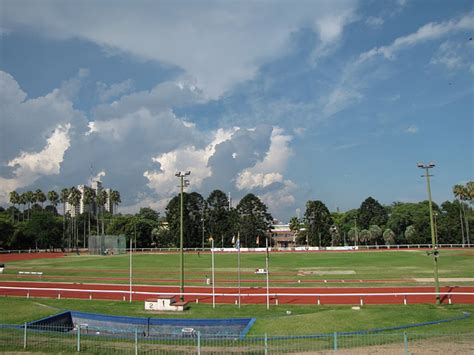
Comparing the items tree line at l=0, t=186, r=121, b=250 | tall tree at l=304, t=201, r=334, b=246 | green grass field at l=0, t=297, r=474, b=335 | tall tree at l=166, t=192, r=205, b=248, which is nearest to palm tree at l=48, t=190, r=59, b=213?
tree line at l=0, t=186, r=121, b=250

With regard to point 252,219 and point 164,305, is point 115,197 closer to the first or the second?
point 252,219

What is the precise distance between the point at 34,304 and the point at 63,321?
435 centimetres

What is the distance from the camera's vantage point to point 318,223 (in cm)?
11806

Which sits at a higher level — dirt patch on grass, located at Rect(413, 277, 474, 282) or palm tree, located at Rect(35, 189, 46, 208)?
palm tree, located at Rect(35, 189, 46, 208)

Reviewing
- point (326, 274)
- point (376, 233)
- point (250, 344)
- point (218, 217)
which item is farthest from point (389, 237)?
point (250, 344)

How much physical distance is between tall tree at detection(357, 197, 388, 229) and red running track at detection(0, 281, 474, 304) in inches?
3705

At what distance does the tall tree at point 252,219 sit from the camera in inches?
4712

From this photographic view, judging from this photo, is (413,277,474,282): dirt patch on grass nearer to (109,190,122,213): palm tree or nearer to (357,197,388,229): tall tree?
(357,197,388,229): tall tree

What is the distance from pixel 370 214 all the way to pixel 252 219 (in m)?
37.4

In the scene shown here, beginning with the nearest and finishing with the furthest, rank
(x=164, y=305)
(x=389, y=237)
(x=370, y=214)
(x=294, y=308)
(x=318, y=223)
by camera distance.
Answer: (x=164, y=305)
(x=294, y=308)
(x=389, y=237)
(x=318, y=223)
(x=370, y=214)

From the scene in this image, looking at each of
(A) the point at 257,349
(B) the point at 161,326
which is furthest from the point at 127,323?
(A) the point at 257,349

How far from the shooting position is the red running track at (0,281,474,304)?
32406 millimetres

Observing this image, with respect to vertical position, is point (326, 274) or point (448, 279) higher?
point (326, 274)

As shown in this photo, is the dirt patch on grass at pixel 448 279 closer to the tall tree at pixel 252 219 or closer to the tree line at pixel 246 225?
the tree line at pixel 246 225
